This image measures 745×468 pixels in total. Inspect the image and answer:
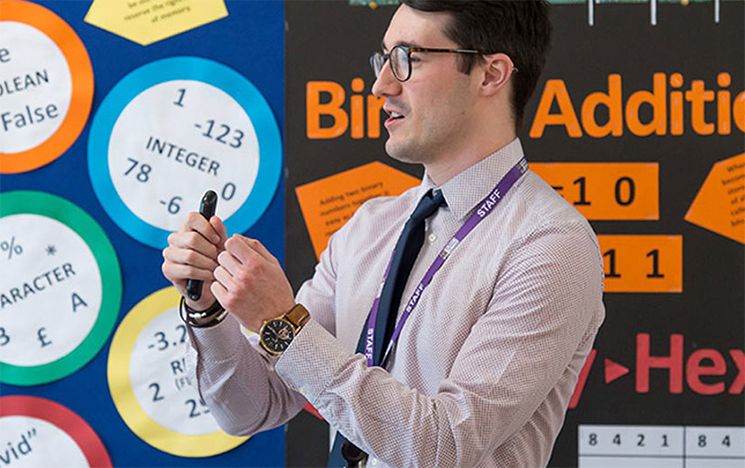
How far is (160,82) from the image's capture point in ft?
7.11

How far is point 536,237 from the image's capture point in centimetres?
139

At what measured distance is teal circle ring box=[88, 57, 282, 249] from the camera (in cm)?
216

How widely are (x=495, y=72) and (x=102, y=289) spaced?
3.69ft

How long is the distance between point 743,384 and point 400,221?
0.96 m

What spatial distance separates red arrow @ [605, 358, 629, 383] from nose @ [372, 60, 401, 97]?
3.04ft

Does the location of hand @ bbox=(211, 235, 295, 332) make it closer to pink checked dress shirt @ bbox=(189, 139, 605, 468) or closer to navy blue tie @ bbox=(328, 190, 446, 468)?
pink checked dress shirt @ bbox=(189, 139, 605, 468)

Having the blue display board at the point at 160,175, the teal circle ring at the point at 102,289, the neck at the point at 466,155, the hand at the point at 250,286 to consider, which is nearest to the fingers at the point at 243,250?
the hand at the point at 250,286

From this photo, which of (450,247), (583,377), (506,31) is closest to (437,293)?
(450,247)

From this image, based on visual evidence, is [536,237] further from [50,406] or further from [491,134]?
[50,406]

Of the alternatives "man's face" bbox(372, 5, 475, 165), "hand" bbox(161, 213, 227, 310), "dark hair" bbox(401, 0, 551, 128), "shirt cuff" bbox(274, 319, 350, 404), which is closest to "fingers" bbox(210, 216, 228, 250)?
"hand" bbox(161, 213, 227, 310)

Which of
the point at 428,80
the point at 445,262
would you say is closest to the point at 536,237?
the point at 445,262

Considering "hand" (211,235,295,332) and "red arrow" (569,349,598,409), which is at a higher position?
"hand" (211,235,295,332)

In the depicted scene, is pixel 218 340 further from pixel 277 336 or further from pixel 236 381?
pixel 277 336

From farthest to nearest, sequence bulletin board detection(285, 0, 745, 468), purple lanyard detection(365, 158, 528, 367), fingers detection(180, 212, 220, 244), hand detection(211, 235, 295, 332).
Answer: bulletin board detection(285, 0, 745, 468)
purple lanyard detection(365, 158, 528, 367)
fingers detection(180, 212, 220, 244)
hand detection(211, 235, 295, 332)
